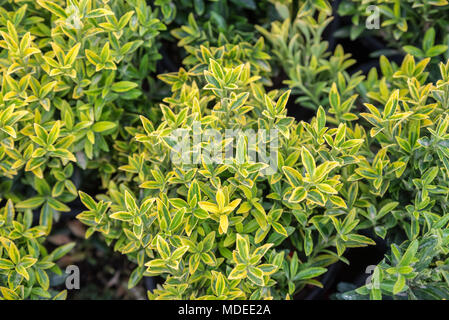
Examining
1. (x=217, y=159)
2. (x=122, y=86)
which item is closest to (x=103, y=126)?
(x=122, y=86)

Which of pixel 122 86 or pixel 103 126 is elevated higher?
pixel 122 86

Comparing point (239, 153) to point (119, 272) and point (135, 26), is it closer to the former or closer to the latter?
point (135, 26)

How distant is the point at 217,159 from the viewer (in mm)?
1438

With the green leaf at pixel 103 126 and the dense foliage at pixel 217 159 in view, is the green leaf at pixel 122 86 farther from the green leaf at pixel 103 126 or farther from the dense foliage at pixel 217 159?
the green leaf at pixel 103 126

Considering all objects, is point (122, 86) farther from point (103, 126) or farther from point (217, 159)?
point (217, 159)

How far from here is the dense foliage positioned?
1.46 meters

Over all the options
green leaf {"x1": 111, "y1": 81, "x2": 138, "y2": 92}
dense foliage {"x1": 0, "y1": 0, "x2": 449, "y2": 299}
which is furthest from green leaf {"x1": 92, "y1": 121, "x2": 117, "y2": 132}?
green leaf {"x1": 111, "y1": 81, "x2": 138, "y2": 92}

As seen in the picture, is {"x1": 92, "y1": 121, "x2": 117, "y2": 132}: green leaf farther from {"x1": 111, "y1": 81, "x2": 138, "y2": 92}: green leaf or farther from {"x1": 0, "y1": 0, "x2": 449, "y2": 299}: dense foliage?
{"x1": 111, "y1": 81, "x2": 138, "y2": 92}: green leaf

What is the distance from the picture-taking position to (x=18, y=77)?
1.77 m

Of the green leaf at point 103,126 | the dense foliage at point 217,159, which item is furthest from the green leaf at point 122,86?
the green leaf at point 103,126

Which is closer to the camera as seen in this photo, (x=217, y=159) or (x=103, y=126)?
(x=217, y=159)
